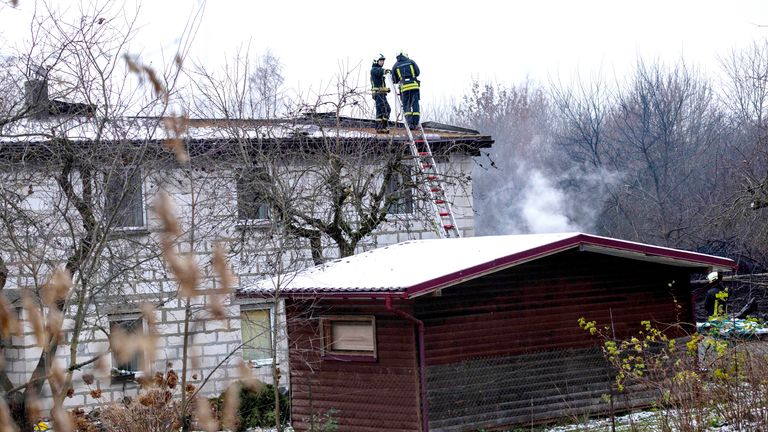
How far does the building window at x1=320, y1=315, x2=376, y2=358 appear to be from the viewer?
44.8ft

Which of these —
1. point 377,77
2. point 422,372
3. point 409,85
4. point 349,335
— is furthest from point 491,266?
point 409,85

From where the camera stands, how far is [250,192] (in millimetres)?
18078

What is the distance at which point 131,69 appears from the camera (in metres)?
2.48

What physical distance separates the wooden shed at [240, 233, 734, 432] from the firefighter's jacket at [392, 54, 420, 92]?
6614 mm

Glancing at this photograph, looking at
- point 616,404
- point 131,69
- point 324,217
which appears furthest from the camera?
point 324,217

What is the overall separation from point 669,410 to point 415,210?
34.8 feet

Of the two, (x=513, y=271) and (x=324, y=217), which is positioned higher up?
(x=324, y=217)

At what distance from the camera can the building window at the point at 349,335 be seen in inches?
538

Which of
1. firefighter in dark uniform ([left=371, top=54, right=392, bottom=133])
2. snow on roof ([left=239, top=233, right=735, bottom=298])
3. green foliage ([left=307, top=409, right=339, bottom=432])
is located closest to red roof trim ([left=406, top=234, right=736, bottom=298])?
snow on roof ([left=239, top=233, right=735, bottom=298])

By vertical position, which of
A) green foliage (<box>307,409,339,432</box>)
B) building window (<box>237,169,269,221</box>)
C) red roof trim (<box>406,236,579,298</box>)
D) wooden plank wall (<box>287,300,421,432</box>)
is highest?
building window (<box>237,169,269,221</box>)

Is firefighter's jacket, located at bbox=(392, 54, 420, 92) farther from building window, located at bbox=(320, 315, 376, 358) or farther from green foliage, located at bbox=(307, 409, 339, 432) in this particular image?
green foliage, located at bbox=(307, 409, 339, 432)

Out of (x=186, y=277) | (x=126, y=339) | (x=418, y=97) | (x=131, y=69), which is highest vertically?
(x=418, y=97)

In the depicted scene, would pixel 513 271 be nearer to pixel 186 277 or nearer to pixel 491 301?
pixel 491 301

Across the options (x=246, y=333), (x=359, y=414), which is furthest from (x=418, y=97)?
(x=359, y=414)
